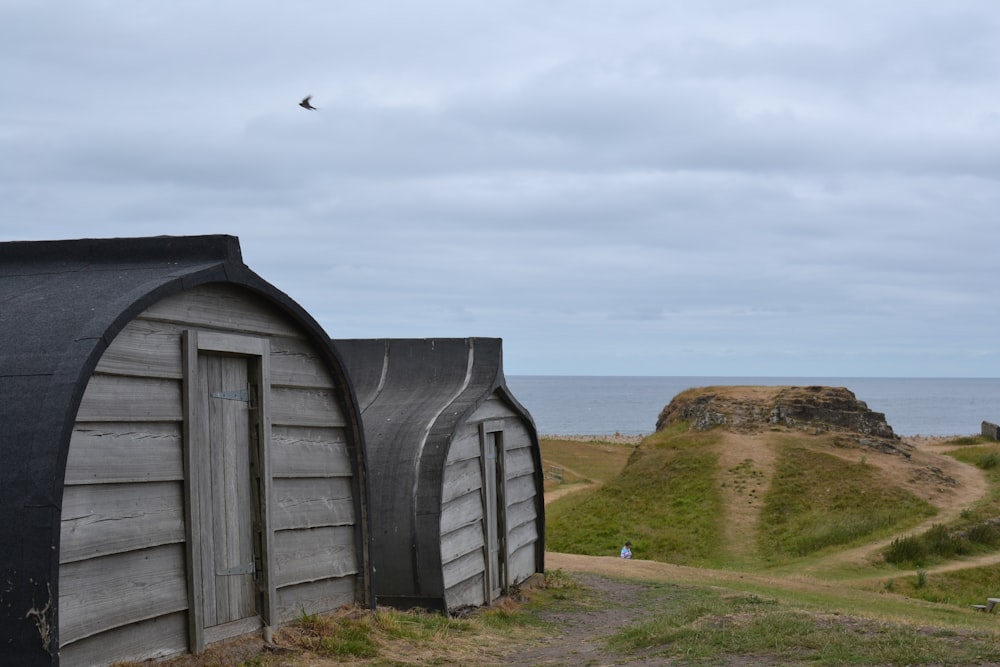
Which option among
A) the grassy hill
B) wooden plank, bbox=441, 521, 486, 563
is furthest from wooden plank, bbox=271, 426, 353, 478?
the grassy hill

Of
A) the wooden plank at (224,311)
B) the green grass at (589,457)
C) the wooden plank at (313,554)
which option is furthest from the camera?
the green grass at (589,457)

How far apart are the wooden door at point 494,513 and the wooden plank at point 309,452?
5.49 m

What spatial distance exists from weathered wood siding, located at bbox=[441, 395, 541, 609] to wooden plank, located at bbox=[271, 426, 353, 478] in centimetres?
367

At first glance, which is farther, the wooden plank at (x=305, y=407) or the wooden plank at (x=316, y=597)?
the wooden plank at (x=305, y=407)

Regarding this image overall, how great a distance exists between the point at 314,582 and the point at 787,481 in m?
29.4

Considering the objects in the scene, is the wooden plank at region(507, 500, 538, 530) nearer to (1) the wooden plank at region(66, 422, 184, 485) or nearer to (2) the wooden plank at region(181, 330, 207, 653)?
(2) the wooden plank at region(181, 330, 207, 653)

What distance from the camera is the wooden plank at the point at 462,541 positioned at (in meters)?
14.9

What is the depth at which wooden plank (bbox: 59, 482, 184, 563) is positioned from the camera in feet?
24.2

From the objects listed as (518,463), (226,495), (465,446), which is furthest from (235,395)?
(518,463)

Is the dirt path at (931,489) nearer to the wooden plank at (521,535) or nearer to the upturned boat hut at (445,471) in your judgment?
the wooden plank at (521,535)

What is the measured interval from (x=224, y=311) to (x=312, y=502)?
8.02 feet

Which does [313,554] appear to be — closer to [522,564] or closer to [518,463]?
[518,463]

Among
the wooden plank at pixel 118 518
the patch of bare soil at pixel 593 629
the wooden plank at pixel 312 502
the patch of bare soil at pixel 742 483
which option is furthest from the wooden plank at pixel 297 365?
the patch of bare soil at pixel 742 483

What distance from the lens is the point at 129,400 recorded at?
8.09m
